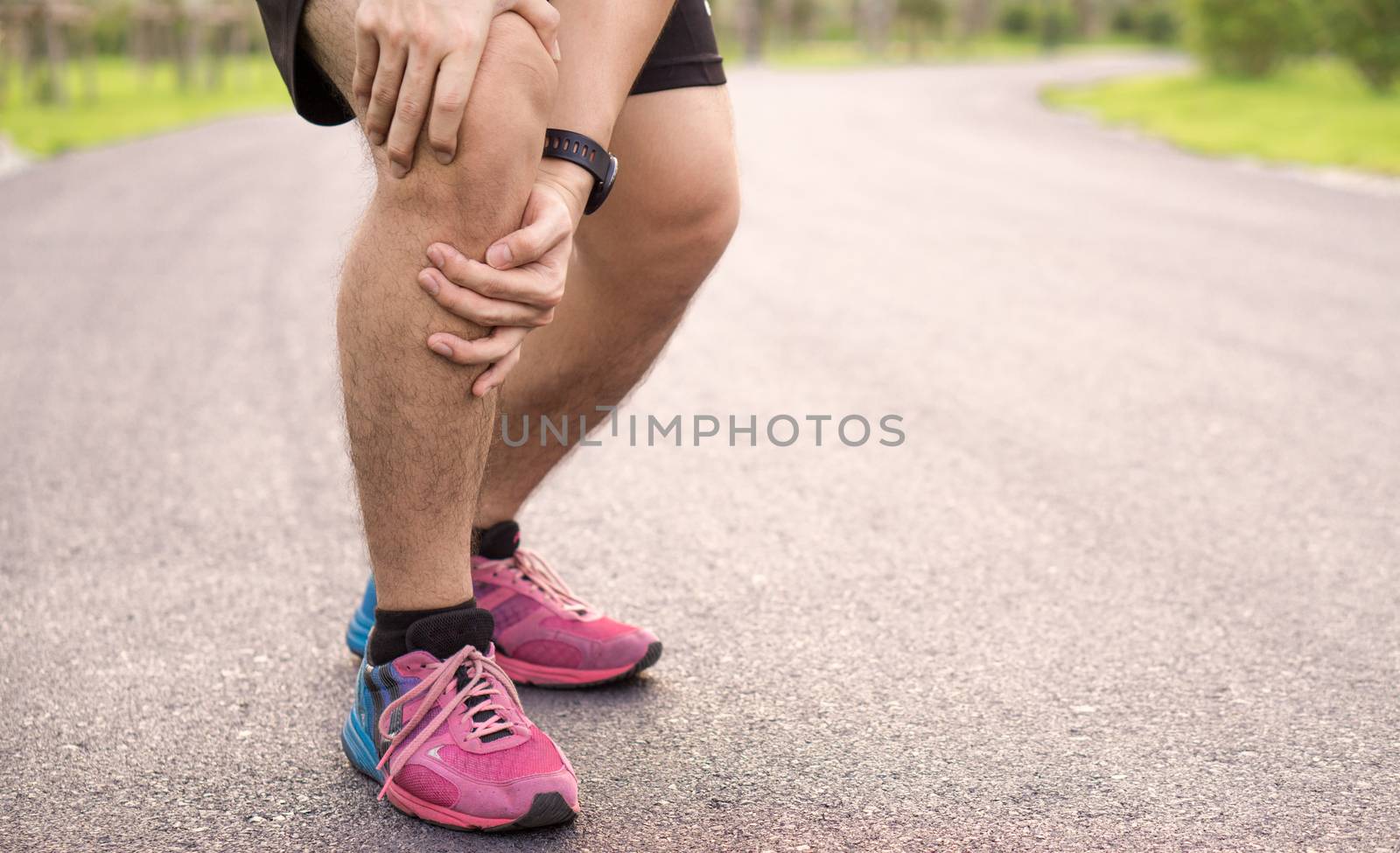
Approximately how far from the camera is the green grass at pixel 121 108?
12.9 m

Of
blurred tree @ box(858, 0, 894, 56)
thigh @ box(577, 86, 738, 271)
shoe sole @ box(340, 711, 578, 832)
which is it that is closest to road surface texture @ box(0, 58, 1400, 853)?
shoe sole @ box(340, 711, 578, 832)

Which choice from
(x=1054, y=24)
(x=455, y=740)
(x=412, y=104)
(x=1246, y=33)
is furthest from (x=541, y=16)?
(x=1054, y=24)

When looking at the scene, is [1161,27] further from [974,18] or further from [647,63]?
[647,63]

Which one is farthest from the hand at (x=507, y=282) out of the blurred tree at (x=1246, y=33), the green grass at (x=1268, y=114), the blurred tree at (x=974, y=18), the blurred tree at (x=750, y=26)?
the blurred tree at (x=974, y=18)

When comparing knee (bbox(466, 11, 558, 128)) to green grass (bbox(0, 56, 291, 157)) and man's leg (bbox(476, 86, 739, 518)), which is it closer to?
man's leg (bbox(476, 86, 739, 518))

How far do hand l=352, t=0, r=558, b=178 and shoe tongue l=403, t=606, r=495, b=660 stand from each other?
56 centimetres

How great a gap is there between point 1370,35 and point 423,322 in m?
18.1

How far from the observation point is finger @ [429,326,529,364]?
4.72 ft

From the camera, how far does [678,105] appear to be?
179 cm

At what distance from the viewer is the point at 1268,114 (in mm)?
14844

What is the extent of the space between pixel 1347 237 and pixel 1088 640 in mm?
5611

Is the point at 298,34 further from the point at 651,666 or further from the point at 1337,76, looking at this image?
the point at 1337,76

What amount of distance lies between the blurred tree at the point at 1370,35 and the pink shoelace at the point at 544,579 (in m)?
17.2

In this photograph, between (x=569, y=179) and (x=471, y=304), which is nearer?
(x=471, y=304)
